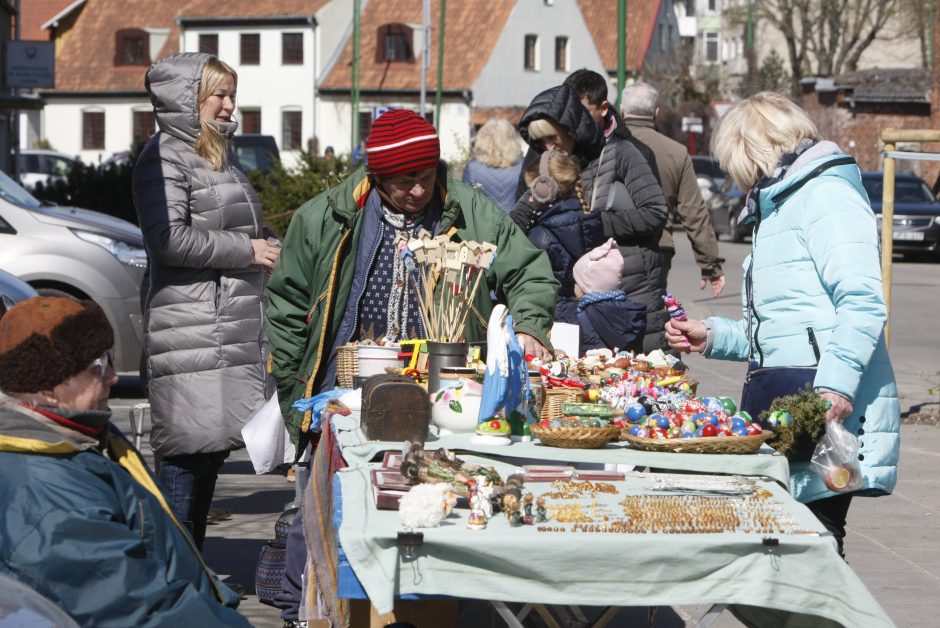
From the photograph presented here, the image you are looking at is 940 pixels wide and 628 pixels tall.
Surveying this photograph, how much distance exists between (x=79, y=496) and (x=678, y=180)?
615 centimetres

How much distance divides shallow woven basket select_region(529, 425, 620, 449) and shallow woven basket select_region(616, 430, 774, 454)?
0.10m

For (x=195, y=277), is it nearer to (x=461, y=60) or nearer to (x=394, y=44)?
(x=461, y=60)

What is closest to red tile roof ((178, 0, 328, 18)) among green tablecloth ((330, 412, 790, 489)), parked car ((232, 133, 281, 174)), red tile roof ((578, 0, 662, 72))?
red tile roof ((578, 0, 662, 72))

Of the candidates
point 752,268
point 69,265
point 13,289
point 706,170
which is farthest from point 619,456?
point 706,170

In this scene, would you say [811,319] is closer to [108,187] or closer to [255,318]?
[255,318]

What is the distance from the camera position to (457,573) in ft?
12.0

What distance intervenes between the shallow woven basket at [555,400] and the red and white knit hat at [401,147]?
0.98 metres

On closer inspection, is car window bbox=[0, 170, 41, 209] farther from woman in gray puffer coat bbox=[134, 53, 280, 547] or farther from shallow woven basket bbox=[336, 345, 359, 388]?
shallow woven basket bbox=[336, 345, 359, 388]

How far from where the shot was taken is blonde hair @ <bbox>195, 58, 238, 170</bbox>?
611 centimetres

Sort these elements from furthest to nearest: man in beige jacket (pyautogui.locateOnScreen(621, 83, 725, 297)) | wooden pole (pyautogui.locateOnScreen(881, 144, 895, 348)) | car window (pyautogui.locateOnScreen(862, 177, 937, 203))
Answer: car window (pyautogui.locateOnScreen(862, 177, 937, 203)), wooden pole (pyautogui.locateOnScreen(881, 144, 895, 348)), man in beige jacket (pyautogui.locateOnScreen(621, 83, 725, 297))

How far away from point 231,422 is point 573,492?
2435mm

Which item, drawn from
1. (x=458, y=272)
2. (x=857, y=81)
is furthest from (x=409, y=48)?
(x=458, y=272)

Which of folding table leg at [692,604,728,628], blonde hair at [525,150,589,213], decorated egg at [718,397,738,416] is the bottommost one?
folding table leg at [692,604,728,628]

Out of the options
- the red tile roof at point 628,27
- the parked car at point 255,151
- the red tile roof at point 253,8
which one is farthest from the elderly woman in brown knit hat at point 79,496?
the red tile roof at point 628,27
